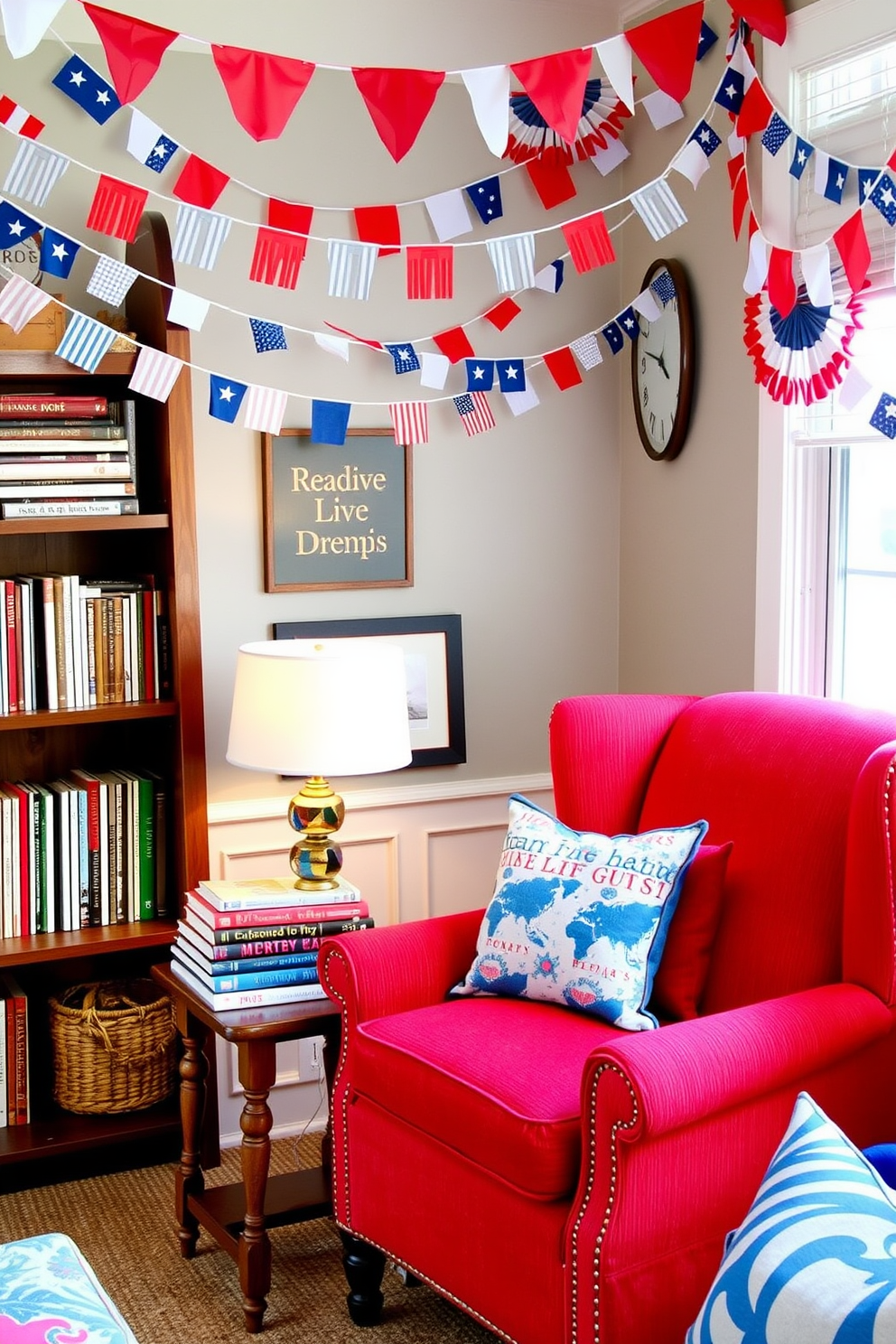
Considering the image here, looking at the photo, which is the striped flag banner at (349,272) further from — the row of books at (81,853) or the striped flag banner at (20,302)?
the row of books at (81,853)

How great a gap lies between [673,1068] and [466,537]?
68.1 inches

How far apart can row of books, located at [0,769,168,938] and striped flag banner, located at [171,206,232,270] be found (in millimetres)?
1094

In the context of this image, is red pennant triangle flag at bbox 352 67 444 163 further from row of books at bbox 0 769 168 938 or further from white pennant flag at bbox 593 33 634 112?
row of books at bbox 0 769 168 938

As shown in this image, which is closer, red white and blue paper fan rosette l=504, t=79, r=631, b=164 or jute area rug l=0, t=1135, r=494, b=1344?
jute area rug l=0, t=1135, r=494, b=1344

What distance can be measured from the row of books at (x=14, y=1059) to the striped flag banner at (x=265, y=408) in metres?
1.28

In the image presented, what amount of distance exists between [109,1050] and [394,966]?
32.2 inches

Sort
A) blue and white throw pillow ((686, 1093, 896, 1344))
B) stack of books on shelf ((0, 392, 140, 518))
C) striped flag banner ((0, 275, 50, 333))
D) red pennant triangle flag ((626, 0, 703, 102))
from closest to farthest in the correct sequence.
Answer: blue and white throw pillow ((686, 1093, 896, 1344))
red pennant triangle flag ((626, 0, 703, 102))
striped flag banner ((0, 275, 50, 333))
stack of books on shelf ((0, 392, 140, 518))

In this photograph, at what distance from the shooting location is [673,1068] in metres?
1.86

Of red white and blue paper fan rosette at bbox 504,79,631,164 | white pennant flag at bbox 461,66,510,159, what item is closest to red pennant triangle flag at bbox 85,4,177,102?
white pennant flag at bbox 461,66,510,159

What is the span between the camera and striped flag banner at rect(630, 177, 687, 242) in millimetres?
2695

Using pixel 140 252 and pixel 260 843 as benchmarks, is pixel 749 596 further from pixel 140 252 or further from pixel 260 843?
pixel 140 252

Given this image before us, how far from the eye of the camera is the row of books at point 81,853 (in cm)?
281

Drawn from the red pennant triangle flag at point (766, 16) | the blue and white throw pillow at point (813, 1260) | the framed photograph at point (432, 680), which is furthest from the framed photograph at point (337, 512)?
the blue and white throw pillow at point (813, 1260)

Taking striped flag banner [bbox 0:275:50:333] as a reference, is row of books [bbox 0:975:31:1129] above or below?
below
